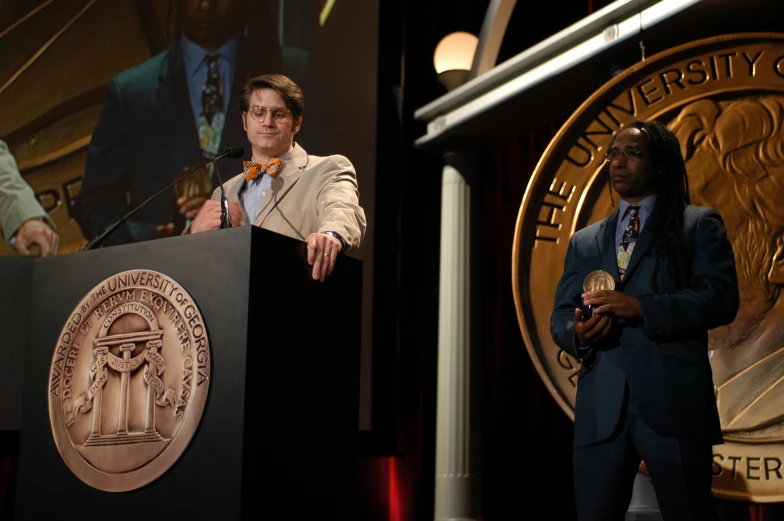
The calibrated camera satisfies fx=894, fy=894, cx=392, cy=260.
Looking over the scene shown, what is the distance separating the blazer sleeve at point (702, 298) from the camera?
2174 millimetres

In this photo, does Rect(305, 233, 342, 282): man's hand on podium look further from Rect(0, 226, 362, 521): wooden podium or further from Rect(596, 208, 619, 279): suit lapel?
Rect(596, 208, 619, 279): suit lapel

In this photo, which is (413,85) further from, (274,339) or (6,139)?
(274,339)

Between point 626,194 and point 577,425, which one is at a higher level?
point 626,194

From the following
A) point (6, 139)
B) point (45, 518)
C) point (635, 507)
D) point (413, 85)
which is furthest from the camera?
point (413, 85)

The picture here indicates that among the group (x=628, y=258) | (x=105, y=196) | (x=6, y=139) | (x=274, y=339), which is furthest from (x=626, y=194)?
(x=6, y=139)

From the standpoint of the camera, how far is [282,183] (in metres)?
2.81

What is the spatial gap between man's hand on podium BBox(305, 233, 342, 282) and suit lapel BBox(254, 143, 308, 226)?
0.53 m

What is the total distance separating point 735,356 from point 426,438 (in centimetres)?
229

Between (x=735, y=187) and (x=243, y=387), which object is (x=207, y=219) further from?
(x=735, y=187)

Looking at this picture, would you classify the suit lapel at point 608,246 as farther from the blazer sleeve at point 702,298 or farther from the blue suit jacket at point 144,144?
the blue suit jacket at point 144,144

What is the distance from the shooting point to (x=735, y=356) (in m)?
3.30

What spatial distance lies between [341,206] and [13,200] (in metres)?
2.43

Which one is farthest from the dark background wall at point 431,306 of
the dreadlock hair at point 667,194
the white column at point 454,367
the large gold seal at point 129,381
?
the large gold seal at point 129,381

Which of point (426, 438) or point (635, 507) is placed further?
point (426, 438)
